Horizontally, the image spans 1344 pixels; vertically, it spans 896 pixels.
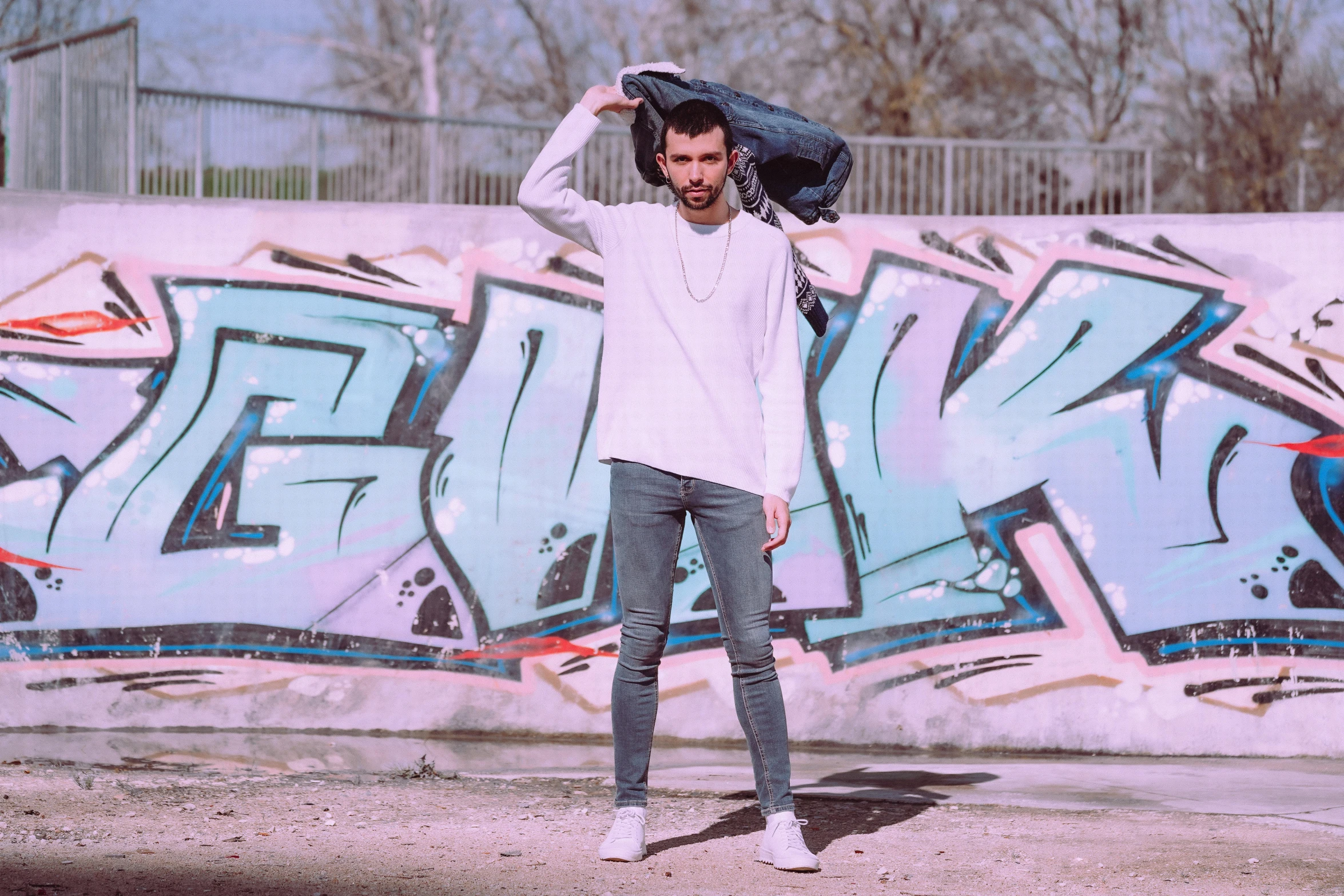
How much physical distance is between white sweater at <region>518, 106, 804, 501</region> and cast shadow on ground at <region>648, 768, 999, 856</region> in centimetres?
99

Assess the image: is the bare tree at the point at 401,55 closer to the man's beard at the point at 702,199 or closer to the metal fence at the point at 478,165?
the metal fence at the point at 478,165

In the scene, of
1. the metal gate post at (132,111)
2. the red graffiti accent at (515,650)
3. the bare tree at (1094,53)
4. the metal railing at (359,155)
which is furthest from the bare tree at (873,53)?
the red graffiti accent at (515,650)

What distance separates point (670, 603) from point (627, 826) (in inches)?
21.5

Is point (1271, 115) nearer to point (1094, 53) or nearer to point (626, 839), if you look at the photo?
point (1094, 53)

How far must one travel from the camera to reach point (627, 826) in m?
3.22

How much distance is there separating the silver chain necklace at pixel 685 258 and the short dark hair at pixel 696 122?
0.58 feet

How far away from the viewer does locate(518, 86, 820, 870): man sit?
3164 millimetres

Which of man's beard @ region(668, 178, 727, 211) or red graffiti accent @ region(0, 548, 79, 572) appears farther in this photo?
red graffiti accent @ region(0, 548, 79, 572)

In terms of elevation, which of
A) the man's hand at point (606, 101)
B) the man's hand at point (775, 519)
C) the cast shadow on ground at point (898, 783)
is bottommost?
the cast shadow on ground at point (898, 783)

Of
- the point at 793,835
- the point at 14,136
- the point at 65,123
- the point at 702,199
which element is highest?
the point at 65,123

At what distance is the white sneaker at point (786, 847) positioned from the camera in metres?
3.13

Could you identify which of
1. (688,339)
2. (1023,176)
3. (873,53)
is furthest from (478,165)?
(873,53)

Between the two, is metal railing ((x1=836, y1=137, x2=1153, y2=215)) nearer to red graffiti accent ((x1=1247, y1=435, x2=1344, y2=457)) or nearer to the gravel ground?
red graffiti accent ((x1=1247, y1=435, x2=1344, y2=457))

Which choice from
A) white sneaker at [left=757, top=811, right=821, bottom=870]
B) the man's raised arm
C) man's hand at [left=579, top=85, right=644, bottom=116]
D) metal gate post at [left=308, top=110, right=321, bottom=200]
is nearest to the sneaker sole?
white sneaker at [left=757, top=811, right=821, bottom=870]
